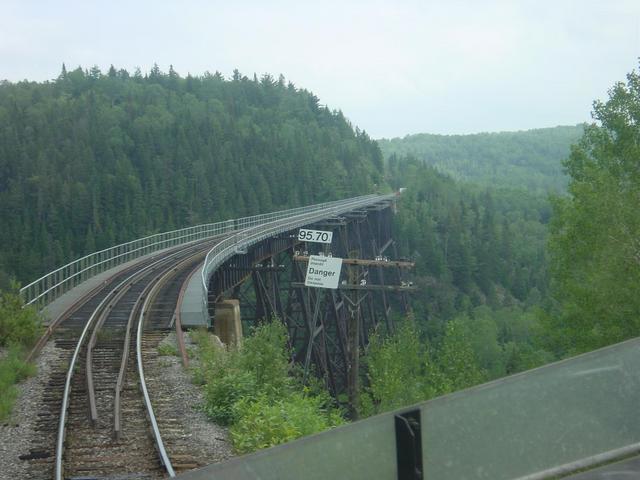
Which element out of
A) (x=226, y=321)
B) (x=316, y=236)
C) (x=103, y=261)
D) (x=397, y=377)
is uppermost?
(x=316, y=236)

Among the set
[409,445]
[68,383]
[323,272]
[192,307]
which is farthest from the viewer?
[192,307]

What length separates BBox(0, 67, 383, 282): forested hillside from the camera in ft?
268

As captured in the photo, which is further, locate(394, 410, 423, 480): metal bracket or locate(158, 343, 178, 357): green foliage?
locate(158, 343, 178, 357): green foliage

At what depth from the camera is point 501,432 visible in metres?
3.00

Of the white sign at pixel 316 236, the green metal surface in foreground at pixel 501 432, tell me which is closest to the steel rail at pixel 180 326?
the white sign at pixel 316 236

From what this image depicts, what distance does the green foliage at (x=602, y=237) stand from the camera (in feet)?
48.6

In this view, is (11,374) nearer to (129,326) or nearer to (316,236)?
(129,326)

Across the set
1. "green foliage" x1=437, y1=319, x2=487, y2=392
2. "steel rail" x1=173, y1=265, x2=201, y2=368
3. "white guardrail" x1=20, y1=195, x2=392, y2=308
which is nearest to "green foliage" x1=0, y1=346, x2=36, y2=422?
"steel rail" x1=173, y1=265, x2=201, y2=368

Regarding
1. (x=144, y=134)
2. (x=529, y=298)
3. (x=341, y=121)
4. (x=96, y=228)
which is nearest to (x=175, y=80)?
(x=341, y=121)

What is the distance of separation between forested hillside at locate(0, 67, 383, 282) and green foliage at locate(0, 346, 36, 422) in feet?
210

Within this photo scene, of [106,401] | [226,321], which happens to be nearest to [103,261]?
[226,321]

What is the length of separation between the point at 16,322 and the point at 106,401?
478 centimetres

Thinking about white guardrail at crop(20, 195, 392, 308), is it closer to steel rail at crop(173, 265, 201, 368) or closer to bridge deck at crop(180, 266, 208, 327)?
steel rail at crop(173, 265, 201, 368)

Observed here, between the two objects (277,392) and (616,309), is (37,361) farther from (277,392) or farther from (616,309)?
(616,309)
